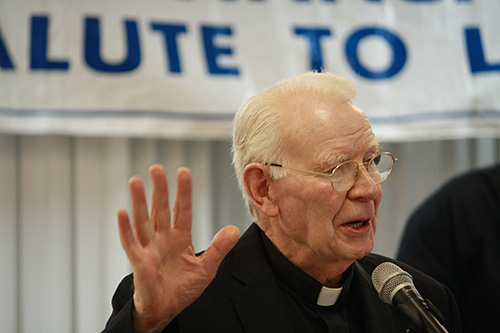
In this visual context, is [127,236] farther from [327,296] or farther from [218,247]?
[327,296]

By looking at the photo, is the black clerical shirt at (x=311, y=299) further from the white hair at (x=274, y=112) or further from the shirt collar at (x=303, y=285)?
the white hair at (x=274, y=112)

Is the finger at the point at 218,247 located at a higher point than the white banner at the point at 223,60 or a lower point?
lower

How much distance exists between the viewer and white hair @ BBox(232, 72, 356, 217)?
1.74 meters

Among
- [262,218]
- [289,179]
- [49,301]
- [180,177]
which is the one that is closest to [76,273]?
[49,301]

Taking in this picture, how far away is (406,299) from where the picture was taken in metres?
1.32

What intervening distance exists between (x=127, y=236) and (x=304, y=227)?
625 millimetres

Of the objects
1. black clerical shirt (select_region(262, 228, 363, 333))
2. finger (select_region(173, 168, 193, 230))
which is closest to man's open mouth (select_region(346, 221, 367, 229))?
black clerical shirt (select_region(262, 228, 363, 333))

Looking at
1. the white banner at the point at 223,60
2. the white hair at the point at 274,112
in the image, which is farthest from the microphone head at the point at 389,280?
the white banner at the point at 223,60

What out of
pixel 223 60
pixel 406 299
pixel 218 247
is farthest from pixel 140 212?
pixel 223 60

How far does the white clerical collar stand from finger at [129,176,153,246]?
0.63 metres

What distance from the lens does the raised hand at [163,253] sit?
4.22ft

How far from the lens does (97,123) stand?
300 cm

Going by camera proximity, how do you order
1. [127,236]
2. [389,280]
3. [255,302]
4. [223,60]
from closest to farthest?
[127,236] < [389,280] < [255,302] < [223,60]

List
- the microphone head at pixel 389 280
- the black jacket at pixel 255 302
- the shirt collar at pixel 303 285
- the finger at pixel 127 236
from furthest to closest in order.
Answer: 1. the shirt collar at pixel 303 285
2. the black jacket at pixel 255 302
3. the microphone head at pixel 389 280
4. the finger at pixel 127 236
